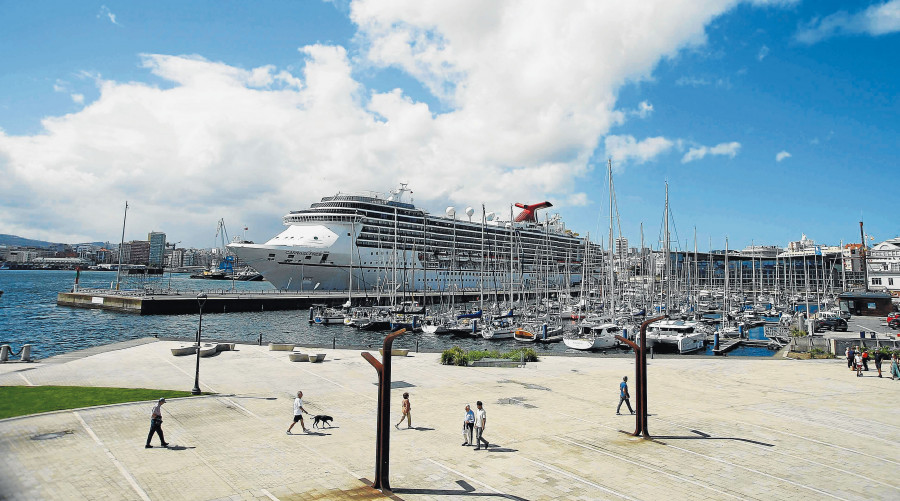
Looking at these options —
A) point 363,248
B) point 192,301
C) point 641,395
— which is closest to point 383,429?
point 641,395

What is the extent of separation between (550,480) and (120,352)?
2370 cm

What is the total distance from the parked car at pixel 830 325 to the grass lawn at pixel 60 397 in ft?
165

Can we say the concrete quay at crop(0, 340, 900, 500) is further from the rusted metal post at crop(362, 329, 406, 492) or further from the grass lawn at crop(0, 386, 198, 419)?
the grass lawn at crop(0, 386, 198, 419)

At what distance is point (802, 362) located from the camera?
2555 cm

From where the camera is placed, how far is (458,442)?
11633mm

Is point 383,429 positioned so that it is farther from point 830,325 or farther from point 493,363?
point 830,325

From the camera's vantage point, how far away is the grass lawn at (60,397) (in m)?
13.0

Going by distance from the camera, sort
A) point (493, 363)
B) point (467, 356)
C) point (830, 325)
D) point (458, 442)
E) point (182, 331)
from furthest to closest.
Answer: point (182, 331) → point (830, 325) → point (467, 356) → point (493, 363) → point (458, 442)

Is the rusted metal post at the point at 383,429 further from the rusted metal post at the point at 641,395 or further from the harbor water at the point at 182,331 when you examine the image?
the harbor water at the point at 182,331

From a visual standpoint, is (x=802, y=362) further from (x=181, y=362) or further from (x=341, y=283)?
(x=341, y=283)

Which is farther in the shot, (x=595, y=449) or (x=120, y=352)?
(x=120, y=352)

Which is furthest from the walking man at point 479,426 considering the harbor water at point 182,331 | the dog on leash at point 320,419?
the harbor water at point 182,331

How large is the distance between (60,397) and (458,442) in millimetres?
12411

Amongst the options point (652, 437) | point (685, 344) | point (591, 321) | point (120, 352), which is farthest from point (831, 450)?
point (591, 321)
